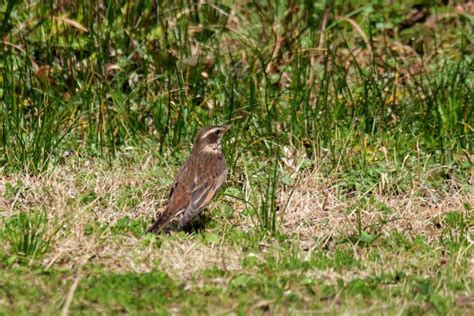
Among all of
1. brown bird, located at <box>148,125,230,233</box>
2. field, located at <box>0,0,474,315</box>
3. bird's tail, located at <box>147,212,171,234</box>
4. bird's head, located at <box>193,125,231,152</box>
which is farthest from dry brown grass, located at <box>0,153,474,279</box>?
bird's head, located at <box>193,125,231,152</box>

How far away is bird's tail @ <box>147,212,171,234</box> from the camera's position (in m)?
8.34

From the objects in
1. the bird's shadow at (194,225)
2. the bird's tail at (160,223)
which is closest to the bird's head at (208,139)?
the bird's shadow at (194,225)

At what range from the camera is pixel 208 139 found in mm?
9312

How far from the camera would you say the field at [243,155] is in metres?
7.35

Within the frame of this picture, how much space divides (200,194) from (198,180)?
131 mm

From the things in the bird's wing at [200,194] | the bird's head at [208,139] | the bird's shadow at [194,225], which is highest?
the bird's head at [208,139]

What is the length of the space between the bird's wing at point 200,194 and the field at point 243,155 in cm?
16

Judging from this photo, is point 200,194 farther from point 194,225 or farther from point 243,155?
point 243,155

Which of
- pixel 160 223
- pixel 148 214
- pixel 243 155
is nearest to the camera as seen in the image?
pixel 160 223

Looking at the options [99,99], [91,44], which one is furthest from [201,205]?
[91,44]

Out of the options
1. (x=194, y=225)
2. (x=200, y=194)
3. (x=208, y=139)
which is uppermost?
(x=208, y=139)

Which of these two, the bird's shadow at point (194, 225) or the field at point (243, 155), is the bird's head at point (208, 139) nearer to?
the field at point (243, 155)

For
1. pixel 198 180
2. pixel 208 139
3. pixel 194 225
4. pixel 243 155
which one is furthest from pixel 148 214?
pixel 243 155

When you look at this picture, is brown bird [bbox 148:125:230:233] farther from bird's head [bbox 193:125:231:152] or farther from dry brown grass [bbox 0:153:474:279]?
dry brown grass [bbox 0:153:474:279]
